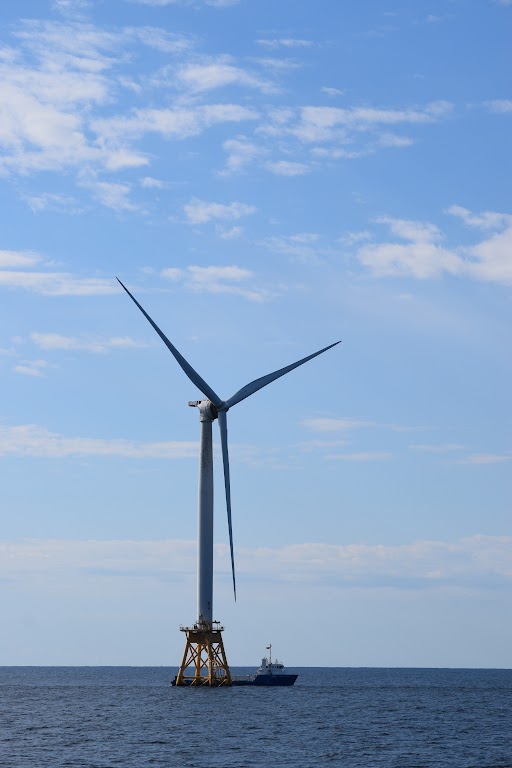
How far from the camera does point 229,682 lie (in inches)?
7392

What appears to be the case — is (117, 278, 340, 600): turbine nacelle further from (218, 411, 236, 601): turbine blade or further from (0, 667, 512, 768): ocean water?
(0, 667, 512, 768): ocean water

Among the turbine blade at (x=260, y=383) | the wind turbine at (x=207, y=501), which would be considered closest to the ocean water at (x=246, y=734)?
the wind turbine at (x=207, y=501)

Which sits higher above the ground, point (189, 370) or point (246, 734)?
point (189, 370)

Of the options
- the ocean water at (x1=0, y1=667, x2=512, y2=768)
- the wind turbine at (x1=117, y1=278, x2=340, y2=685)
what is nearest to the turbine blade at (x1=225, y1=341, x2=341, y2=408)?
the wind turbine at (x1=117, y1=278, x2=340, y2=685)

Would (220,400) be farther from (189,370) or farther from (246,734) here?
(246,734)

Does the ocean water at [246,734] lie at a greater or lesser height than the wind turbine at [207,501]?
lesser

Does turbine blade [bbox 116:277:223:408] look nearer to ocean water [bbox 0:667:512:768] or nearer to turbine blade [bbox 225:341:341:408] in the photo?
turbine blade [bbox 225:341:341:408]

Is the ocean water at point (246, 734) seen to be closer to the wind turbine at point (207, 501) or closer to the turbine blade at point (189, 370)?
the wind turbine at point (207, 501)

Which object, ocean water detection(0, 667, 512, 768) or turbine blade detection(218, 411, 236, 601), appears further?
turbine blade detection(218, 411, 236, 601)

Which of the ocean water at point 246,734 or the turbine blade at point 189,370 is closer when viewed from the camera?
the ocean water at point 246,734

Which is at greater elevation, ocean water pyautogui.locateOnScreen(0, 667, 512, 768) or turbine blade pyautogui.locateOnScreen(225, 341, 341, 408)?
turbine blade pyautogui.locateOnScreen(225, 341, 341, 408)

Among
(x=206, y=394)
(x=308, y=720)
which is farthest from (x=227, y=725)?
(x=206, y=394)

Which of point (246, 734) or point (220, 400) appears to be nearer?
point (246, 734)

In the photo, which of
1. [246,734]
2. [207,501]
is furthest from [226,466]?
[246,734]
